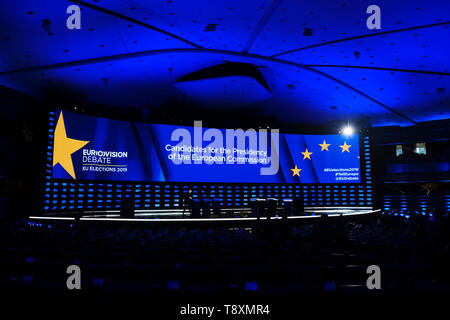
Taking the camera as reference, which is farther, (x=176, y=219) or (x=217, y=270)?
(x=176, y=219)

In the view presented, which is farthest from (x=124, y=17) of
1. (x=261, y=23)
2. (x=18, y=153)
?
(x=18, y=153)

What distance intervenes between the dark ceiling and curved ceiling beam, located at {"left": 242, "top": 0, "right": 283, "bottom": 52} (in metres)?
0.03

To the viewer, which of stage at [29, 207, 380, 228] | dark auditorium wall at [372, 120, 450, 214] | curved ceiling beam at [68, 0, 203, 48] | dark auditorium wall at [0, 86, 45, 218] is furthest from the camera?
dark auditorium wall at [372, 120, 450, 214]

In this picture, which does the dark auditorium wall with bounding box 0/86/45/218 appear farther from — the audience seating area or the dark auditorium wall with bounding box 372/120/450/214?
the dark auditorium wall with bounding box 372/120/450/214

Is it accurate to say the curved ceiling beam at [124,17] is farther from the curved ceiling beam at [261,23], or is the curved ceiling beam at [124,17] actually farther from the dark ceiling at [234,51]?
the curved ceiling beam at [261,23]

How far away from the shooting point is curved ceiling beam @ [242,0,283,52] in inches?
354

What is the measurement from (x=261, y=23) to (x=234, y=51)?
250 centimetres

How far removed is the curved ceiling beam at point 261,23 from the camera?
8.98 meters

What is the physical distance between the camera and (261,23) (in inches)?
399

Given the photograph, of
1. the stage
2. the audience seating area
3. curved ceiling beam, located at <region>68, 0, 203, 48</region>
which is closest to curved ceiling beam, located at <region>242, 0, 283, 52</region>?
curved ceiling beam, located at <region>68, 0, 203, 48</region>

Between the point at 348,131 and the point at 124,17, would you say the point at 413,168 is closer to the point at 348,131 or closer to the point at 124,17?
the point at 348,131

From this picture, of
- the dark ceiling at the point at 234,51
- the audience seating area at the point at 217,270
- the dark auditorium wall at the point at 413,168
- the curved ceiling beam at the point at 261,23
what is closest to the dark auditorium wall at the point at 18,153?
the dark ceiling at the point at 234,51

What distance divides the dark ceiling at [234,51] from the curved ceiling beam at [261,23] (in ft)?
0.10

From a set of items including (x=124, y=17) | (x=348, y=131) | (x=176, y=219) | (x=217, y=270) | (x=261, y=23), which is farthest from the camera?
(x=348, y=131)
